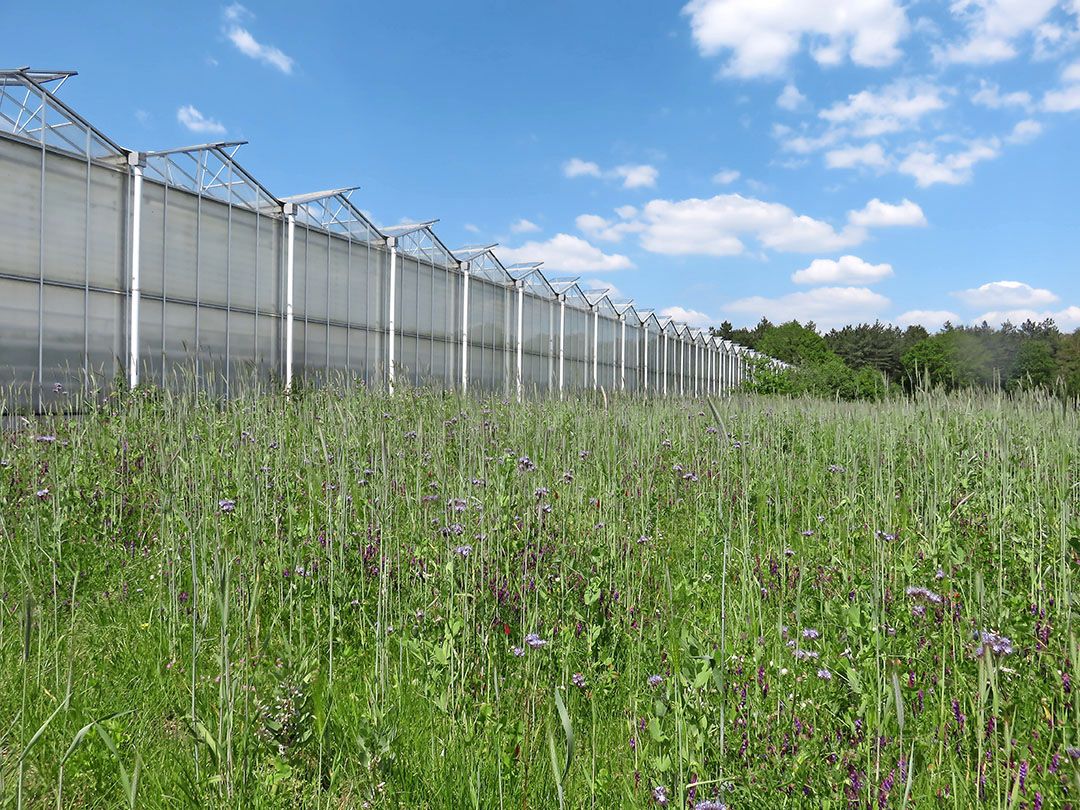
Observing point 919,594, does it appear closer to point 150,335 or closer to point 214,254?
point 150,335

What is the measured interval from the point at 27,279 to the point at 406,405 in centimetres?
743

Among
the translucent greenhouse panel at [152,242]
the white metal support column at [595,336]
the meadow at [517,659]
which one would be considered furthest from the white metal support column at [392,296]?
the meadow at [517,659]

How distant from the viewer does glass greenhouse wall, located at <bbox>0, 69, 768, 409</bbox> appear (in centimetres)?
1041

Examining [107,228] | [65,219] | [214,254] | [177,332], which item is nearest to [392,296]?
[214,254]

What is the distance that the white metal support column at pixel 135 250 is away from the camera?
11.8 meters

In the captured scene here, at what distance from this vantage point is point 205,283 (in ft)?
43.8

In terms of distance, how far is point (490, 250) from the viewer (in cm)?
2127

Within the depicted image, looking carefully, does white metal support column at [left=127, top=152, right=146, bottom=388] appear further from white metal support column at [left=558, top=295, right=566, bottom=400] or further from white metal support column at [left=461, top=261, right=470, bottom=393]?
white metal support column at [left=558, top=295, right=566, bottom=400]

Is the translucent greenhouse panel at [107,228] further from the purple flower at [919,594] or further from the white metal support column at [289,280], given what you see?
the purple flower at [919,594]

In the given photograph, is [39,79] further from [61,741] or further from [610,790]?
[610,790]

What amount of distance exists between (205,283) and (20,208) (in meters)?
3.32

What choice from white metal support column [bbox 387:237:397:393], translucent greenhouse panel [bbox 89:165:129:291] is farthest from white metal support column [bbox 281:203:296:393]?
translucent greenhouse panel [bbox 89:165:129:291]

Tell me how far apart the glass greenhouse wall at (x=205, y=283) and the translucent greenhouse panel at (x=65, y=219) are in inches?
0.8

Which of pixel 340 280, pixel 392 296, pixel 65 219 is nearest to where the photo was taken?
pixel 65 219
